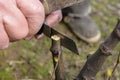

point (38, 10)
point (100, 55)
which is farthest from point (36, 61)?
point (38, 10)

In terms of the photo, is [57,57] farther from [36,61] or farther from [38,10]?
[36,61]

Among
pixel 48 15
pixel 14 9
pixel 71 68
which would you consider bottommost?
pixel 71 68

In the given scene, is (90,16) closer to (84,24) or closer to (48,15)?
(84,24)

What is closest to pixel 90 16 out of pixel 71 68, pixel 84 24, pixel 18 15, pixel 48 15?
pixel 84 24

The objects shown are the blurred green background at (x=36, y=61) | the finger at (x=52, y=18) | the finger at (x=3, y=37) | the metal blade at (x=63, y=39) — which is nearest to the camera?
the finger at (x=3, y=37)

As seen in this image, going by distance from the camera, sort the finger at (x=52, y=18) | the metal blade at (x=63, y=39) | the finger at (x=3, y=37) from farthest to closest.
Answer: the finger at (x=52, y=18), the metal blade at (x=63, y=39), the finger at (x=3, y=37)

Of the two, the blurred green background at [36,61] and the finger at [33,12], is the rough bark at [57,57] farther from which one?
the blurred green background at [36,61]

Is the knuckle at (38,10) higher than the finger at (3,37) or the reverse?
higher

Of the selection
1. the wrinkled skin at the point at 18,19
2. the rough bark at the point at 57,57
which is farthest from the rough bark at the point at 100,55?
the wrinkled skin at the point at 18,19
